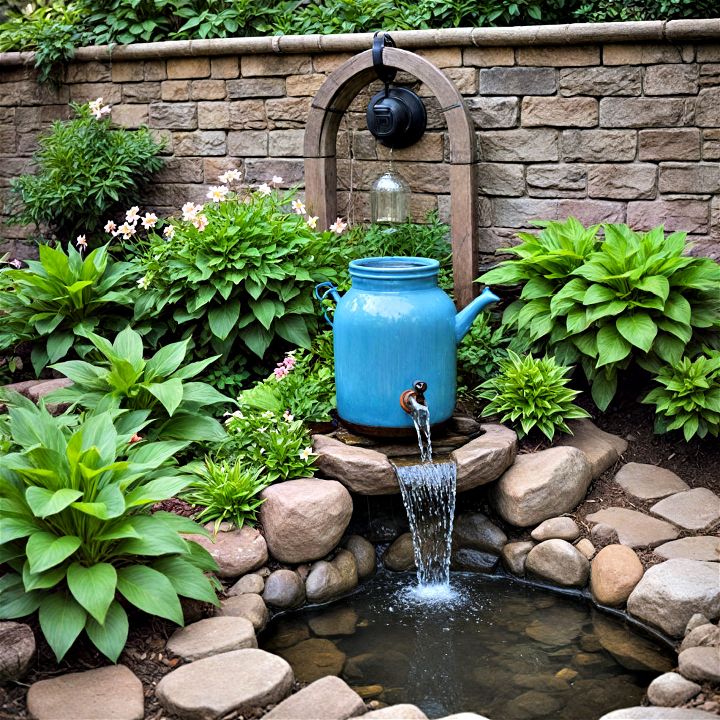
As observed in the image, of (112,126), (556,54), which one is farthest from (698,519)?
(112,126)

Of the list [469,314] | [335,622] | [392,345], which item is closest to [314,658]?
[335,622]

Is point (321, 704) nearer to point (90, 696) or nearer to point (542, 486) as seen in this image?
point (90, 696)

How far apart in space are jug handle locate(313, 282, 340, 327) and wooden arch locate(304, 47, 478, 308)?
723 mm

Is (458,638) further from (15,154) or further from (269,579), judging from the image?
(15,154)

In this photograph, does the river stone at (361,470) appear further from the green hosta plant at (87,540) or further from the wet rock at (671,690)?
the wet rock at (671,690)

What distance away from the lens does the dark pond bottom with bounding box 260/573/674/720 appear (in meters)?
3.32

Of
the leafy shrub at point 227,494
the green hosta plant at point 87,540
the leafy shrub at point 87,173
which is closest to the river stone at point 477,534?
the leafy shrub at point 227,494

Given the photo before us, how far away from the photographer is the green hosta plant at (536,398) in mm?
4523

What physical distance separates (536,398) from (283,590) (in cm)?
148

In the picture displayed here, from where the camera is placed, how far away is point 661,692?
3160mm

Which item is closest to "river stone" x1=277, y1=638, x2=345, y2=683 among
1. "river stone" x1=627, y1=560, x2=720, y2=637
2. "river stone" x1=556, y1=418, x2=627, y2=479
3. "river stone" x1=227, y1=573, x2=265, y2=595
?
"river stone" x1=227, y1=573, x2=265, y2=595

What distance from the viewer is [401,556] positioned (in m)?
4.33

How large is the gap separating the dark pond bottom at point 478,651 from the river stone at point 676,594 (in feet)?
0.32

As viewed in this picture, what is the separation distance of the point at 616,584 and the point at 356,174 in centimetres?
297
